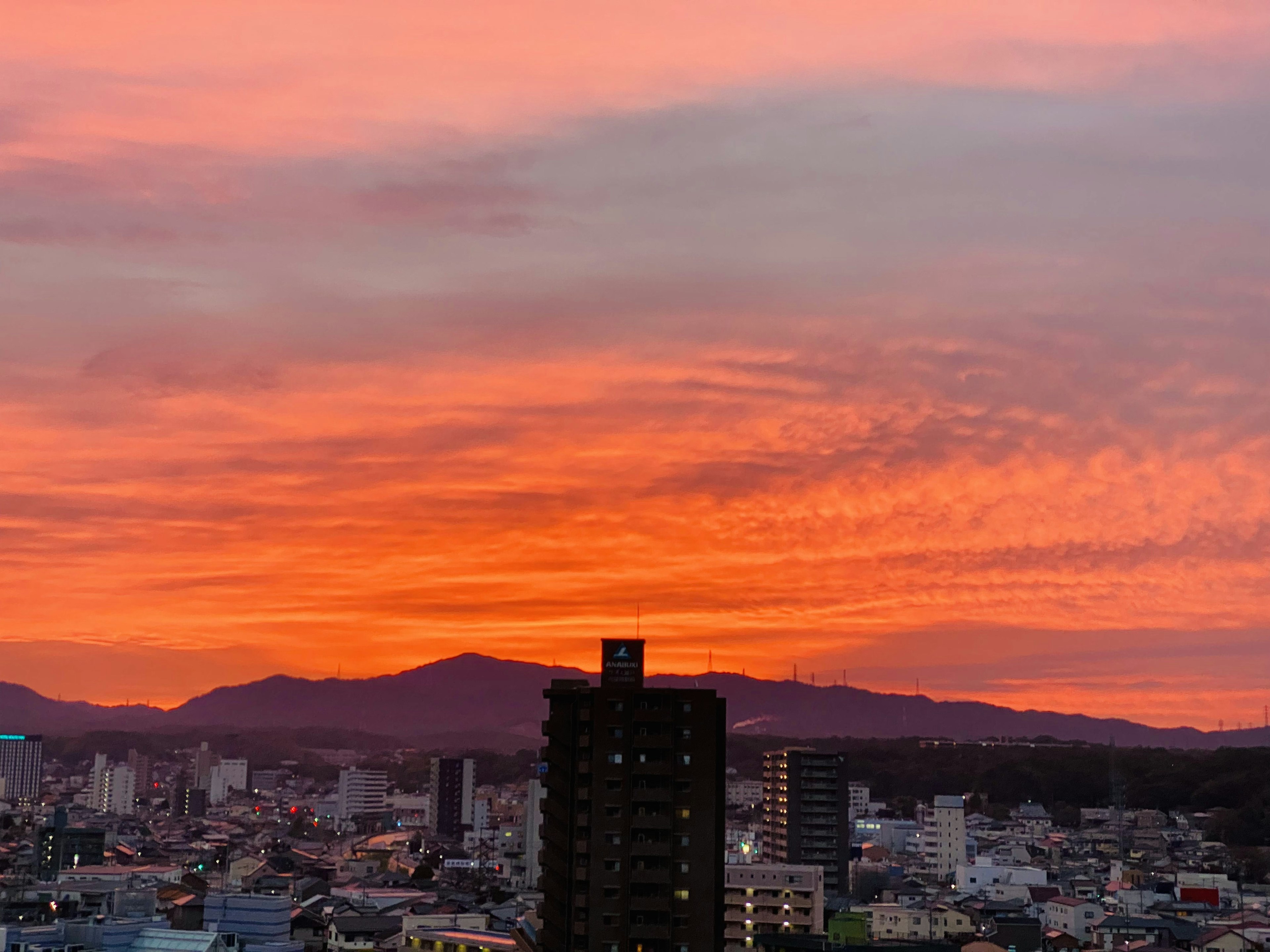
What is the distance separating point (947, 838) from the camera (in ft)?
541

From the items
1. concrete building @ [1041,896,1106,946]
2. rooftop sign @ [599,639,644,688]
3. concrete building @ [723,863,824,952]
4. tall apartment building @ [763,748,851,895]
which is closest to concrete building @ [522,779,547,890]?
tall apartment building @ [763,748,851,895]

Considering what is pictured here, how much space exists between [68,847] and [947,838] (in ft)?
288

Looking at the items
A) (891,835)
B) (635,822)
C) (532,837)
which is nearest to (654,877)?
(635,822)

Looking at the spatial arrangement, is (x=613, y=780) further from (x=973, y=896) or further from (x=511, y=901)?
(x=973, y=896)

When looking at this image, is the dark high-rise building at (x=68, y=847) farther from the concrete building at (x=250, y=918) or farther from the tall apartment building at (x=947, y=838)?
the tall apartment building at (x=947, y=838)

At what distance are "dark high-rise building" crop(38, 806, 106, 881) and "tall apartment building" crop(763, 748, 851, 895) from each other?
62.2 m

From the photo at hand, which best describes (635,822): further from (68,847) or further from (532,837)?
(532,837)

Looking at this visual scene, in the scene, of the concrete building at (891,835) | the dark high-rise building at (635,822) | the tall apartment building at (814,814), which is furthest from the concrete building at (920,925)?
the concrete building at (891,835)

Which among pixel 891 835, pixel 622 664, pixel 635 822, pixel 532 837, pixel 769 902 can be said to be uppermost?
pixel 622 664

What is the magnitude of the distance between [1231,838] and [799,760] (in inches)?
2873

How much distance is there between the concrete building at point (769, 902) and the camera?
9062 centimetres

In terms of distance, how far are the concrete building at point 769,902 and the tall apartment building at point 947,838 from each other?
234 feet

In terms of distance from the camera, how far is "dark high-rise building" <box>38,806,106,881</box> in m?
142

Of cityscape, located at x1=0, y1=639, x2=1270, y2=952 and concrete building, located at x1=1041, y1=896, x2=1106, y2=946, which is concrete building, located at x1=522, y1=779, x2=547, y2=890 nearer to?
cityscape, located at x1=0, y1=639, x2=1270, y2=952
